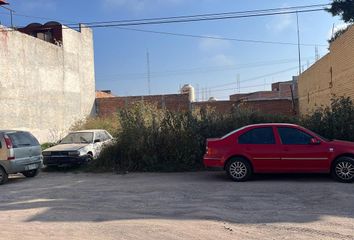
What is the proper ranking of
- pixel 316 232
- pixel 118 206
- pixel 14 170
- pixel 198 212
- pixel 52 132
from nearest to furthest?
pixel 316 232, pixel 198 212, pixel 118 206, pixel 14 170, pixel 52 132

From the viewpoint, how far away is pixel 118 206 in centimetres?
947

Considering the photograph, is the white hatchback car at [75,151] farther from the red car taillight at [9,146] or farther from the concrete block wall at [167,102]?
the concrete block wall at [167,102]

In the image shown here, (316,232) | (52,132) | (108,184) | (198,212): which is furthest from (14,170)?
(52,132)

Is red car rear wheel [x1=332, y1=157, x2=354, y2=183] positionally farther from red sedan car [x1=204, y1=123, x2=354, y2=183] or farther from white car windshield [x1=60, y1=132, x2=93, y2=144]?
white car windshield [x1=60, y1=132, x2=93, y2=144]

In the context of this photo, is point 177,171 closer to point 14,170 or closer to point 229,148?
point 229,148

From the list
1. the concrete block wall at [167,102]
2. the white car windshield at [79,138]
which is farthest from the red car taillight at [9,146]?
the concrete block wall at [167,102]

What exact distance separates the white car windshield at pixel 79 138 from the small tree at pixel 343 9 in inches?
563

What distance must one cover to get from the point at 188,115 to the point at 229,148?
11.9 ft

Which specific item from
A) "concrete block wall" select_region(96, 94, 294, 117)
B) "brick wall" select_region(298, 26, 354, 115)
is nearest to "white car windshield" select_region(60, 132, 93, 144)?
"brick wall" select_region(298, 26, 354, 115)

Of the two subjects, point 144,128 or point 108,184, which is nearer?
point 108,184

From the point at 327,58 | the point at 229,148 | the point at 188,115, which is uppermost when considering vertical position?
the point at 327,58

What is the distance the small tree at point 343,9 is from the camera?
24.1 m

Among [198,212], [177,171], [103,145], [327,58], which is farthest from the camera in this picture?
[327,58]

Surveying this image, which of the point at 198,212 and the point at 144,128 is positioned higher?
the point at 144,128
